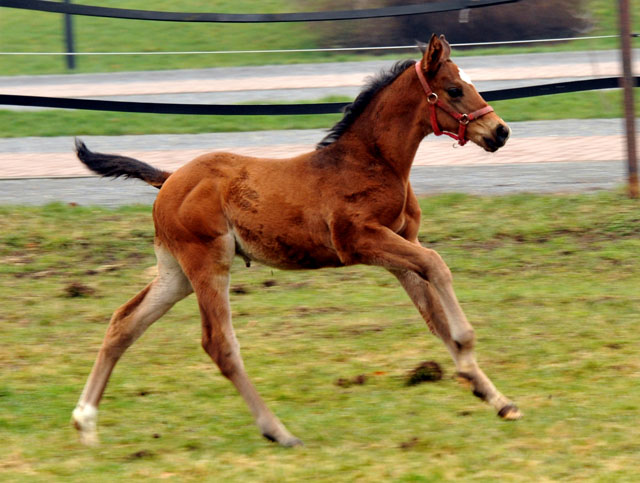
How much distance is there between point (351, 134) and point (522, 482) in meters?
1.90

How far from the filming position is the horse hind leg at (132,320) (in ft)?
16.4

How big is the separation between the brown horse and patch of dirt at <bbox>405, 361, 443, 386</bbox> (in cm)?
58

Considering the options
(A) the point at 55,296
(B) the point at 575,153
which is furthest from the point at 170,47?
(A) the point at 55,296

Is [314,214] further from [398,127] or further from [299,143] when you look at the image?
[299,143]

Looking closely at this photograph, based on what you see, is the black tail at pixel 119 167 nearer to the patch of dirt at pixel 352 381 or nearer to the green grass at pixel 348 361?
the green grass at pixel 348 361

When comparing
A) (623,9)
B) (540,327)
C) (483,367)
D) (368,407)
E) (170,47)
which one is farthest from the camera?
(170,47)

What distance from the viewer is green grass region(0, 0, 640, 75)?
19359 mm

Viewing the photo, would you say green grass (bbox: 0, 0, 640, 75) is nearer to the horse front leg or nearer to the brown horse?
the brown horse

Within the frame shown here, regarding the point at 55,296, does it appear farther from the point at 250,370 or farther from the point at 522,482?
the point at 522,482

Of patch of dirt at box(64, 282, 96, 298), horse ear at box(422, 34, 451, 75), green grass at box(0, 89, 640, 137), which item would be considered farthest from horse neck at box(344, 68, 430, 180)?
green grass at box(0, 89, 640, 137)

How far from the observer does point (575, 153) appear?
12.1 m

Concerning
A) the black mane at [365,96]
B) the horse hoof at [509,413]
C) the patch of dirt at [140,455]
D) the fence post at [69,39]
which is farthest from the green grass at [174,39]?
the patch of dirt at [140,455]

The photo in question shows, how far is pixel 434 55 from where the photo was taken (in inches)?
194

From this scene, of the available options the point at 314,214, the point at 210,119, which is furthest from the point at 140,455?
the point at 210,119
